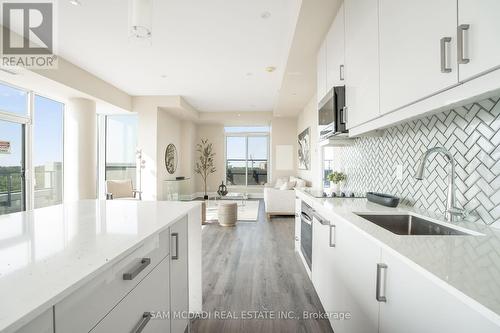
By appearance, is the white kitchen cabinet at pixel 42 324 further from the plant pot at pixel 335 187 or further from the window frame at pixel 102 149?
the window frame at pixel 102 149

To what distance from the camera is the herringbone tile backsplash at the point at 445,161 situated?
3.44 feet

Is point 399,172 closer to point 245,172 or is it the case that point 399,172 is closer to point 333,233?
point 333,233

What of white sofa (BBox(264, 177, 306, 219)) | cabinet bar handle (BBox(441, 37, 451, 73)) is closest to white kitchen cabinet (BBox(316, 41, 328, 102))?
cabinet bar handle (BBox(441, 37, 451, 73))

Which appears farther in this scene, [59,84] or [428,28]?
[59,84]

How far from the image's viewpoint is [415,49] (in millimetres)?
1062

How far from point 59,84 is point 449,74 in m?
5.11

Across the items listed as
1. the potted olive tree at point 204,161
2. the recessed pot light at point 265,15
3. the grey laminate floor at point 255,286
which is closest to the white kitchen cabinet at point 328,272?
the grey laminate floor at point 255,286

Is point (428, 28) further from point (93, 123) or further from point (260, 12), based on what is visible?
point (93, 123)

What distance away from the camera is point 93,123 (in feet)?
16.6

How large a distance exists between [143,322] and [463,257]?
3.94ft

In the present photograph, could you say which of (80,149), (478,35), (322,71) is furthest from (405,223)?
(80,149)

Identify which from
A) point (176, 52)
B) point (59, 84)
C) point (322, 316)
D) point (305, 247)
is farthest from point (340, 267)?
point (59, 84)

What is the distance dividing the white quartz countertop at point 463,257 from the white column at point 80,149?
18.6 ft

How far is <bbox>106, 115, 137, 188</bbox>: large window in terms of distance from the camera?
6.48m
